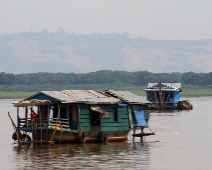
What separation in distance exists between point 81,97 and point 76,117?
1.28 meters

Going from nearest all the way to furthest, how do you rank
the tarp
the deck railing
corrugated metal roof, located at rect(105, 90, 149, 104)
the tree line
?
the deck railing → corrugated metal roof, located at rect(105, 90, 149, 104) → the tarp → the tree line

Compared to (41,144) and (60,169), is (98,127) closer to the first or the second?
(41,144)

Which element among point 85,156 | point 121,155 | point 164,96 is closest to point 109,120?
point 121,155

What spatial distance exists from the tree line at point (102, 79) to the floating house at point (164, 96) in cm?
7754

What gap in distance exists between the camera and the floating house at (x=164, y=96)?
8712cm

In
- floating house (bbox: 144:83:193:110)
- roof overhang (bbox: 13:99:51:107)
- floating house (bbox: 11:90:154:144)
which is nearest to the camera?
roof overhang (bbox: 13:99:51:107)

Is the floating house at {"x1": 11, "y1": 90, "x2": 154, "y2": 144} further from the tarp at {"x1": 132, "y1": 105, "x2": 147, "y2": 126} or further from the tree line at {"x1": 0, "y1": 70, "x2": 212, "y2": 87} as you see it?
the tree line at {"x1": 0, "y1": 70, "x2": 212, "y2": 87}

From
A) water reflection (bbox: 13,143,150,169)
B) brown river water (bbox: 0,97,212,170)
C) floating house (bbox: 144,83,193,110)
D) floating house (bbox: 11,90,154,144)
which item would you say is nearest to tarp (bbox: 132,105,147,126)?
floating house (bbox: 11,90,154,144)

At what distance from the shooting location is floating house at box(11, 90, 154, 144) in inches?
1569

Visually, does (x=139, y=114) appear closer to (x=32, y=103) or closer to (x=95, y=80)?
(x=32, y=103)

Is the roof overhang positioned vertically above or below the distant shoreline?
below

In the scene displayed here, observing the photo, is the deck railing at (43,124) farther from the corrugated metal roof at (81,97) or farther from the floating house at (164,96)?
the floating house at (164,96)

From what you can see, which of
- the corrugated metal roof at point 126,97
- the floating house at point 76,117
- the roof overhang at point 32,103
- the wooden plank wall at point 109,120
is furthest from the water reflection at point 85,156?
the corrugated metal roof at point 126,97

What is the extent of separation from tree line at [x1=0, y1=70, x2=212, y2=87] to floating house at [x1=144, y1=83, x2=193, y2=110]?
254 ft
